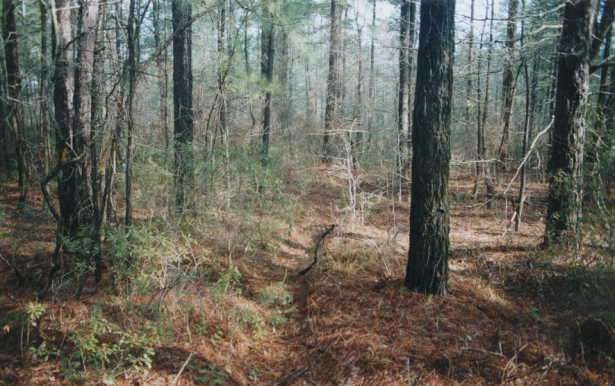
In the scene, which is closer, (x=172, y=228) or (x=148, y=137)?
(x=172, y=228)

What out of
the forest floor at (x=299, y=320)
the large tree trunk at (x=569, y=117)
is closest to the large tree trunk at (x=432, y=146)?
the forest floor at (x=299, y=320)

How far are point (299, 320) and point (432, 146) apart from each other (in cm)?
284

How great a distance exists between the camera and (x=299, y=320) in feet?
16.6

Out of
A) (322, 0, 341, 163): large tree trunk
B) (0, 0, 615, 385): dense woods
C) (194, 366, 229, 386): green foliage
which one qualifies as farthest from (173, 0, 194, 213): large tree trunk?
(322, 0, 341, 163): large tree trunk

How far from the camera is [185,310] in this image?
4.39 meters

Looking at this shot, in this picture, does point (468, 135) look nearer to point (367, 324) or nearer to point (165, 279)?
point (367, 324)

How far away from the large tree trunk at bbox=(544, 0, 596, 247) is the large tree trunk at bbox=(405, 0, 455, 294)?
2.17 meters

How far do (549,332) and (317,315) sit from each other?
2.64 m

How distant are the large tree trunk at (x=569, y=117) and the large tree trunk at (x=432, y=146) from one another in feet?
7.13

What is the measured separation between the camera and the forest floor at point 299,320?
3473 millimetres

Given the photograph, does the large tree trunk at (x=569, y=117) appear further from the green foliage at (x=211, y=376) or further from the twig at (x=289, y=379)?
the green foliage at (x=211, y=376)

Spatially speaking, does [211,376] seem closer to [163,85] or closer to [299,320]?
[299,320]

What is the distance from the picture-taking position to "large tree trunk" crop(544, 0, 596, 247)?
19.4 ft

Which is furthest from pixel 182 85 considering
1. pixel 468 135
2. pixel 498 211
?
pixel 468 135
